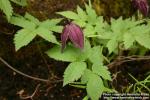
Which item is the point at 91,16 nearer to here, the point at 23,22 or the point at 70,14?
the point at 70,14

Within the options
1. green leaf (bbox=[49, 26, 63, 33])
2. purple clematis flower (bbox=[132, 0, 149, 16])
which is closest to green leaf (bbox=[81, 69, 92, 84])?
green leaf (bbox=[49, 26, 63, 33])

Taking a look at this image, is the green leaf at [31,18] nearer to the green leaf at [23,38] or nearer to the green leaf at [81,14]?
the green leaf at [23,38]

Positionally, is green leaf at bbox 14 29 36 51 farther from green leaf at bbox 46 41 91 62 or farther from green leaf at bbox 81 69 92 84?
green leaf at bbox 81 69 92 84

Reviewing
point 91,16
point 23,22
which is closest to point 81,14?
point 91,16

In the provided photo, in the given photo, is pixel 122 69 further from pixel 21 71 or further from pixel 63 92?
pixel 21 71

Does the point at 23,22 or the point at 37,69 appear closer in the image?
the point at 23,22

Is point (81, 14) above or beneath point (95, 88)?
above

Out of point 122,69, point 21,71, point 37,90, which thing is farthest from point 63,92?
point 122,69
